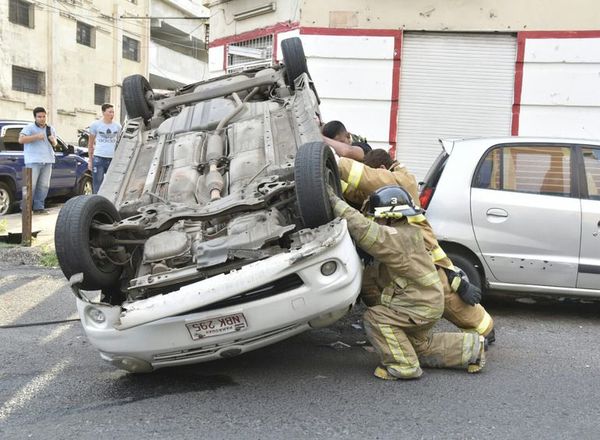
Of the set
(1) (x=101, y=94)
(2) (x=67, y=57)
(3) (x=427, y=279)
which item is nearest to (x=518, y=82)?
(3) (x=427, y=279)

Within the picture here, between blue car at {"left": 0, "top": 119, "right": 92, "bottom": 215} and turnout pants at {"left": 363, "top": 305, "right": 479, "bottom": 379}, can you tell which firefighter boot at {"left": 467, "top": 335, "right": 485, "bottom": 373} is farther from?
blue car at {"left": 0, "top": 119, "right": 92, "bottom": 215}

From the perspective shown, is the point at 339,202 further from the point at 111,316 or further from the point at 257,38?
the point at 257,38

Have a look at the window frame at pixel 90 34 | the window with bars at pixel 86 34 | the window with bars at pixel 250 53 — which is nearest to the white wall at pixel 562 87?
the window with bars at pixel 250 53

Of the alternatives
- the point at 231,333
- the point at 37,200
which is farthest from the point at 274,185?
the point at 37,200

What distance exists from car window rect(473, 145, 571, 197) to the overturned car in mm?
1658

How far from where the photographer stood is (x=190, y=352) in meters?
3.34

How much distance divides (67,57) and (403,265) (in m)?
25.1

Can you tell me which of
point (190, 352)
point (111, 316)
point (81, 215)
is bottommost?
point (190, 352)

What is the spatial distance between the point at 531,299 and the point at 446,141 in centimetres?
190

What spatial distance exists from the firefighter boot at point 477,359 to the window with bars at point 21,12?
23270 mm

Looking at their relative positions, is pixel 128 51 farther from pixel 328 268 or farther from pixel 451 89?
pixel 328 268

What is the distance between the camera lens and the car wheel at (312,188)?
3.30 meters

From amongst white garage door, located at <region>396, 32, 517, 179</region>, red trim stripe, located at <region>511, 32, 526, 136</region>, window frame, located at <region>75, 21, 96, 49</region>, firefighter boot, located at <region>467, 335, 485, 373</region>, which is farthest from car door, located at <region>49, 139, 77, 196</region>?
window frame, located at <region>75, 21, 96, 49</region>

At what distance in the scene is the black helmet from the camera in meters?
3.65
